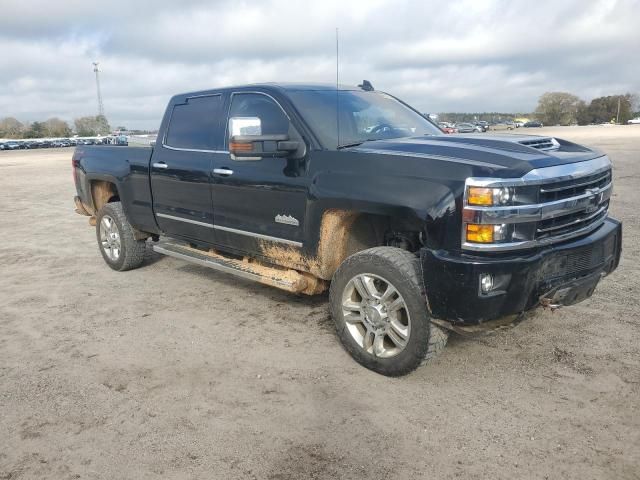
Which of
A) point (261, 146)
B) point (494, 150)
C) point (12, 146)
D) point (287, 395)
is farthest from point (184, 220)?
point (12, 146)

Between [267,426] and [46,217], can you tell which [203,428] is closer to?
[267,426]

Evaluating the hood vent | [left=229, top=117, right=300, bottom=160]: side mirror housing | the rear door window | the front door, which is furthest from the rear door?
the hood vent

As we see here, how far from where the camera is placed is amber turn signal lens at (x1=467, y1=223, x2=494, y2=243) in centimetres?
310

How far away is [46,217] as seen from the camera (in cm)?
1089

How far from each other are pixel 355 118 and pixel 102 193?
3.79 metres

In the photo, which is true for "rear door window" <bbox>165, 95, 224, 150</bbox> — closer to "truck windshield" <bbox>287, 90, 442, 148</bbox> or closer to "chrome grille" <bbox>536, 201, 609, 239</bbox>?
"truck windshield" <bbox>287, 90, 442, 148</bbox>

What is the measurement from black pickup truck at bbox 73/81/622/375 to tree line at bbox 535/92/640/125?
115 meters

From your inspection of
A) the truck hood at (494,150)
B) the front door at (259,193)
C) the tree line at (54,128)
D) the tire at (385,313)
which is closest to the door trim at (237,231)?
the front door at (259,193)

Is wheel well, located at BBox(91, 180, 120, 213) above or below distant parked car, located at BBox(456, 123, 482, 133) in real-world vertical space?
below

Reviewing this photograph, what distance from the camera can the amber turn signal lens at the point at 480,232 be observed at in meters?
3.10

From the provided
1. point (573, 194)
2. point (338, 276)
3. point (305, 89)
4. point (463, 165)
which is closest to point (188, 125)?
point (305, 89)

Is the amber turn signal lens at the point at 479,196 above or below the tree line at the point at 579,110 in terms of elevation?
below

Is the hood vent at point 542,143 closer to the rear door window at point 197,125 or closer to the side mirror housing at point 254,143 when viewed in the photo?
the side mirror housing at point 254,143

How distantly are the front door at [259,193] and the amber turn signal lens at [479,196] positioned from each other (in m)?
1.32
